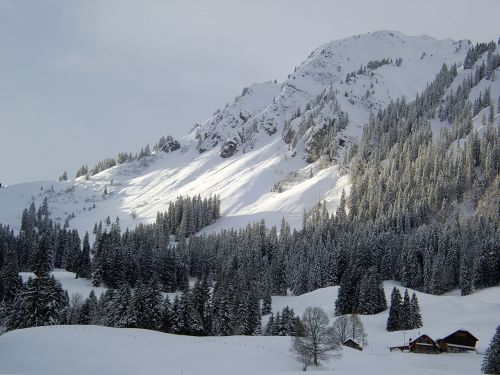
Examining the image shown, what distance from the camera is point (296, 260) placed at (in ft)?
445

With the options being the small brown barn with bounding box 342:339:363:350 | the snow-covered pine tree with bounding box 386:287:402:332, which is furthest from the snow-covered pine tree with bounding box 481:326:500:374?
the snow-covered pine tree with bounding box 386:287:402:332

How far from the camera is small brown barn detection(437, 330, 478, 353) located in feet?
227

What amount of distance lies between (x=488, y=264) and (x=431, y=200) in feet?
183

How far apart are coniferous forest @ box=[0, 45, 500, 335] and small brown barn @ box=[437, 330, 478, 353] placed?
13453 millimetres

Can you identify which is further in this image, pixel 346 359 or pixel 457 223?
pixel 457 223

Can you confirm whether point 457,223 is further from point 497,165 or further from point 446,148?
Answer: point 446,148

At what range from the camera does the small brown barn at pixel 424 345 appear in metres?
68.4

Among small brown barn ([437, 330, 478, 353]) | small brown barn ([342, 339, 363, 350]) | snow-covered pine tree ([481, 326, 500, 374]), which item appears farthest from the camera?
small brown barn ([342, 339, 363, 350])

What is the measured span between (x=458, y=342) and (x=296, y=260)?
223 ft

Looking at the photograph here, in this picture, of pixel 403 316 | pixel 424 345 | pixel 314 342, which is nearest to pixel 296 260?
pixel 403 316

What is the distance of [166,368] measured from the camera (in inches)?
1628

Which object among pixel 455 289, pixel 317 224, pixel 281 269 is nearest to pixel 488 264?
pixel 455 289

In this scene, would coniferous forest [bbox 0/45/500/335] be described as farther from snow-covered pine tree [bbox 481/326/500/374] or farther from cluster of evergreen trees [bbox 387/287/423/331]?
snow-covered pine tree [bbox 481/326/500/374]

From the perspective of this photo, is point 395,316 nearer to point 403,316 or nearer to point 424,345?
point 403,316
